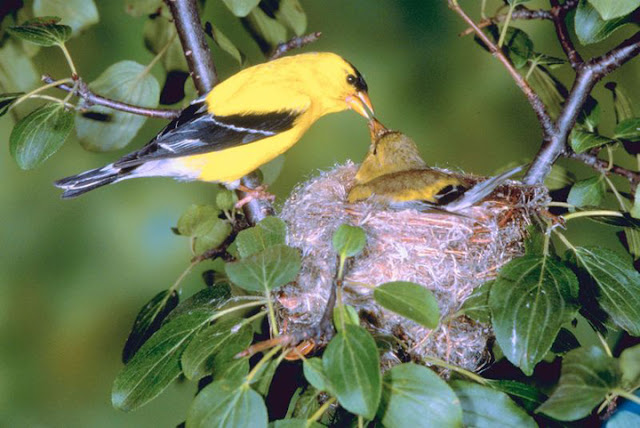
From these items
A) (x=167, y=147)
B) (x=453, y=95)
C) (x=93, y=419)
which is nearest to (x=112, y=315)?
(x=93, y=419)

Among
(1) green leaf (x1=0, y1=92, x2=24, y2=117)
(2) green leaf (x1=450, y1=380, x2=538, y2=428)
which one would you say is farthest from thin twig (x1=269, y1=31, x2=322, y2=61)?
(2) green leaf (x1=450, y1=380, x2=538, y2=428)

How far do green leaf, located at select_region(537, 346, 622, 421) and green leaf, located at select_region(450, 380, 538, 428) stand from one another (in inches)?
6.5

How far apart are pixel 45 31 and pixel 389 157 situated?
2.73ft

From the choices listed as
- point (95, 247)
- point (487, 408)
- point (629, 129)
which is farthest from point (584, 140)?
point (95, 247)

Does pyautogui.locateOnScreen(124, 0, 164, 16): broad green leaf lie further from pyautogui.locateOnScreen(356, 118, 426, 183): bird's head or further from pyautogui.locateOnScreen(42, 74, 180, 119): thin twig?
pyautogui.locateOnScreen(356, 118, 426, 183): bird's head

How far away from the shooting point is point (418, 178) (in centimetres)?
143

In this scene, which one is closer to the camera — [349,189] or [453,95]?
[349,189]

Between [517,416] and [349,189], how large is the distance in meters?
0.84

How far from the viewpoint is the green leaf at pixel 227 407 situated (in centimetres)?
77

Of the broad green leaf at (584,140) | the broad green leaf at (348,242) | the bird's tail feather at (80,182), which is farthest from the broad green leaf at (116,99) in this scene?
the broad green leaf at (584,140)

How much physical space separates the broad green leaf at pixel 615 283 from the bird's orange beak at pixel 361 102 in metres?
0.80

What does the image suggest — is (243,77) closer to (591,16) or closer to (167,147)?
(167,147)

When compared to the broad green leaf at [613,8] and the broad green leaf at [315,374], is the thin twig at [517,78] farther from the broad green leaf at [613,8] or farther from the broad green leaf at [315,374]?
the broad green leaf at [315,374]

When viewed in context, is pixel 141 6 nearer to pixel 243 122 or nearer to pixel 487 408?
pixel 243 122
